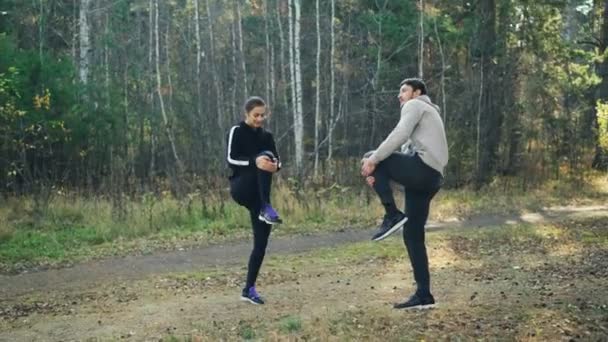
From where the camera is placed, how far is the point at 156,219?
13.3m

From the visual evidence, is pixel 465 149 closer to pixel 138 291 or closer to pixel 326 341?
pixel 138 291

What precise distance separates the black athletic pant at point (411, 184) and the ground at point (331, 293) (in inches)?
34.6

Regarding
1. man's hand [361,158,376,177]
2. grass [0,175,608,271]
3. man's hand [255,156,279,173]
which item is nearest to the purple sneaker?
man's hand [255,156,279,173]

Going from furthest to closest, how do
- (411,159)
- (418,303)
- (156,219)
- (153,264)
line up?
(156,219)
(153,264)
(418,303)
(411,159)

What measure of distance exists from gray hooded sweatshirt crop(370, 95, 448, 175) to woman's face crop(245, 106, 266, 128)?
1.34m

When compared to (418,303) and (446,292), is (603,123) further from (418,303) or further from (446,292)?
(418,303)

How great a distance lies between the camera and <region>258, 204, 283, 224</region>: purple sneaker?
22.1ft

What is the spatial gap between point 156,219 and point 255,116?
698 centimetres

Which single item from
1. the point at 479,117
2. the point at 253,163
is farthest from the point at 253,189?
the point at 479,117

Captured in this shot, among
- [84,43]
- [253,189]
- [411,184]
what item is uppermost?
[84,43]

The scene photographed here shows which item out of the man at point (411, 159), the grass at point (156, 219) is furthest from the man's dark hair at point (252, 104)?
the grass at point (156, 219)

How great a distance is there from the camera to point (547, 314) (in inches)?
257

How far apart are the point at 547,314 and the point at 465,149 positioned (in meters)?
15.9

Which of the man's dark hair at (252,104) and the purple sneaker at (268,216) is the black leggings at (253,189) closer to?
the purple sneaker at (268,216)
